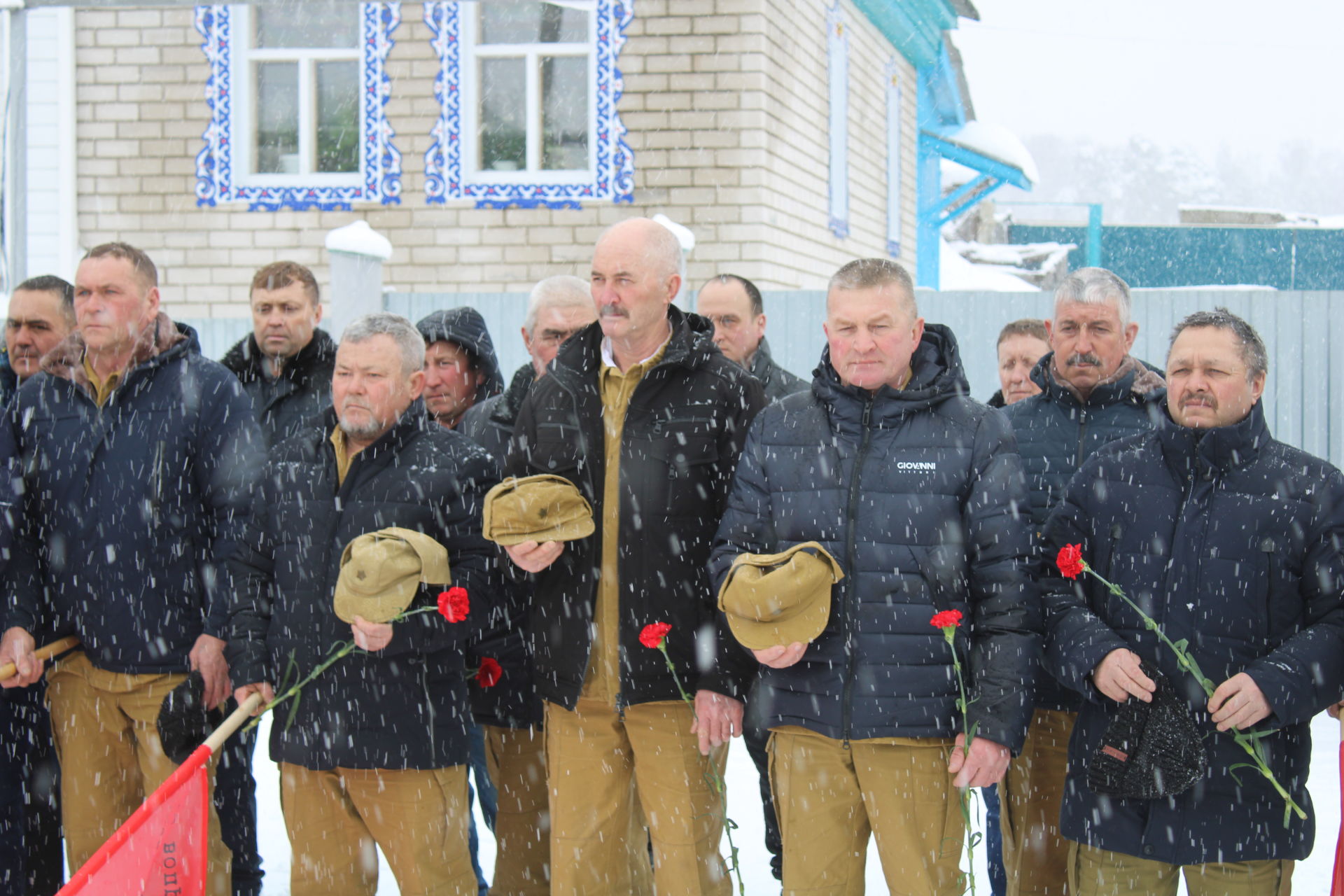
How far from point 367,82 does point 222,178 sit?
5.13ft

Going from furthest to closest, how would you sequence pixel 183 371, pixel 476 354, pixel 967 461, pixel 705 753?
pixel 476 354
pixel 183 371
pixel 705 753
pixel 967 461

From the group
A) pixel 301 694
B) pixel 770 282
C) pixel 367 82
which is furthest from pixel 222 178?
pixel 301 694

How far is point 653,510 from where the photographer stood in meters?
3.17

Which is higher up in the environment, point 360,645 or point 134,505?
point 134,505

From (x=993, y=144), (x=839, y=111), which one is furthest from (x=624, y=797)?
(x=993, y=144)

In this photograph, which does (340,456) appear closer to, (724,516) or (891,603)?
(724,516)

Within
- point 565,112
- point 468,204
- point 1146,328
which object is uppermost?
point 565,112

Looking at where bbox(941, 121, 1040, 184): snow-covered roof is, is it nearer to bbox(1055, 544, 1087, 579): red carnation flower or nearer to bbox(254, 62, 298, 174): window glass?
bbox(254, 62, 298, 174): window glass

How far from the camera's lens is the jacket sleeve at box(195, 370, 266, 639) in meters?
3.62

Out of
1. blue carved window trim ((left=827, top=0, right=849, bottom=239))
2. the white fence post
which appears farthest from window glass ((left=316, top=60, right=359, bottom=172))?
blue carved window trim ((left=827, top=0, right=849, bottom=239))

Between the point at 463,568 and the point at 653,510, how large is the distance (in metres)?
0.55

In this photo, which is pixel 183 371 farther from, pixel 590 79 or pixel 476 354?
pixel 590 79

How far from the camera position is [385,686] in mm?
3207

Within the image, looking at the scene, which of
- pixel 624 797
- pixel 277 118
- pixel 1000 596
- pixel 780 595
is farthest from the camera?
pixel 277 118
